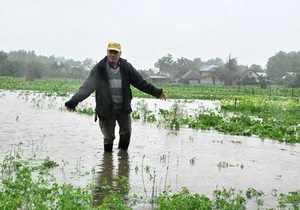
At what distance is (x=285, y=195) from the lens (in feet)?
18.1

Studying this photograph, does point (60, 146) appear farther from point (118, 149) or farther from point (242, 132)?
point (242, 132)

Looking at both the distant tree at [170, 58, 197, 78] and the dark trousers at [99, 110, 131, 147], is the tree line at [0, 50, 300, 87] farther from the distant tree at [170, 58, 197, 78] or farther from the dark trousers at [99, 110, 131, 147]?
the dark trousers at [99, 110, 131, 147]

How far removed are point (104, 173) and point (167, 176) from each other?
98 cm

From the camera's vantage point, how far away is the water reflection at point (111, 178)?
542 centimetres

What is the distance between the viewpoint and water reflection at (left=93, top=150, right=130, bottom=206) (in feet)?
17.8

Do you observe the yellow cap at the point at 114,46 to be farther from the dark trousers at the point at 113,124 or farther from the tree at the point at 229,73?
the tree at the point at 229,73

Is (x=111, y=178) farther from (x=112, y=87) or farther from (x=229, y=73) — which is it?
(x=229, y=73)

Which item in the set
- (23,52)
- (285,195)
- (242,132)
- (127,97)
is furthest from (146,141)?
(23,52)

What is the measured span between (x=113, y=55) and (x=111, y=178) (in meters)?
2.38

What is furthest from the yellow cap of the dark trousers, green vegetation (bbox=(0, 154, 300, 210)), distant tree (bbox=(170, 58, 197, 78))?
distant tree (bbox=(170, 58, 197, 78))

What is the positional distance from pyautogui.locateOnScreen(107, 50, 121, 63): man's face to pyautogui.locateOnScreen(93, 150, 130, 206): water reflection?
5.88ft

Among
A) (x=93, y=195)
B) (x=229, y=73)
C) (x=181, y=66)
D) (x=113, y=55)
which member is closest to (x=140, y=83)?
(x=113, y=55)

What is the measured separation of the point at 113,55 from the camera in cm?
766

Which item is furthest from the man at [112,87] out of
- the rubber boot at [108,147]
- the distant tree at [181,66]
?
the distant tree at [181,66]
